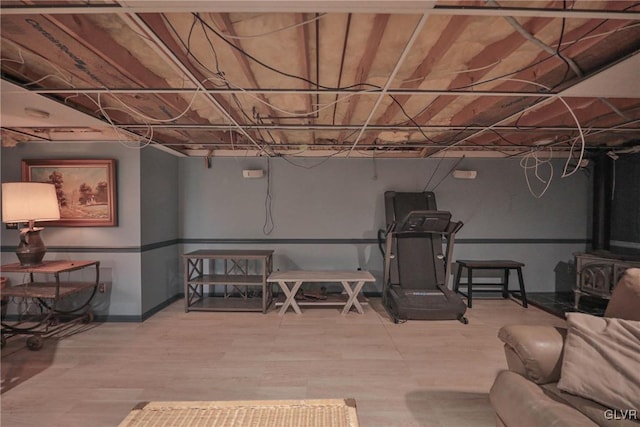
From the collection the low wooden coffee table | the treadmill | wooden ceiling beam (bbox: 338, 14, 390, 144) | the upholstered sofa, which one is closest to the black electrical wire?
the low wooden coffee table

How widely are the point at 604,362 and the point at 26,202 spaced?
4.55m

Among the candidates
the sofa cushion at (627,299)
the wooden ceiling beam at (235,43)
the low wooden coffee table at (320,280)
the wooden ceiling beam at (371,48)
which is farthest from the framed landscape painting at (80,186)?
the sofa cushion at (627,299)

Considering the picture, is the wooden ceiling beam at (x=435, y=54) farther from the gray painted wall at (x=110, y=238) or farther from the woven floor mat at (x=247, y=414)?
the gray painted wall at (x=110, y=238)

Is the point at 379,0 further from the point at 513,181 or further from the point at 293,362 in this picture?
the point at 513,181

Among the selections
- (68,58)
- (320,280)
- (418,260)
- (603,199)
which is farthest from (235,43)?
(603,199)

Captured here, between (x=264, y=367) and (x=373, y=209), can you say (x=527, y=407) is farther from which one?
(x=373, y=209)

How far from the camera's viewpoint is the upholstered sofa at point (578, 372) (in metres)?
1.32

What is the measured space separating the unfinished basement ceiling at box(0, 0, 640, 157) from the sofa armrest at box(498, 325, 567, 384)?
63.0 inches

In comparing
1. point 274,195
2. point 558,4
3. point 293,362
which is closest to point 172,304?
point 274,195

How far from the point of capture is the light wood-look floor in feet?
6.72

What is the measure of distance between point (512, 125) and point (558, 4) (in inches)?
80.2

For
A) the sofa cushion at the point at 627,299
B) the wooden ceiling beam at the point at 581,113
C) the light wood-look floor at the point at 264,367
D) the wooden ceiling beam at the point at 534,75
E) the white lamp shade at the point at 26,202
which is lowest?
the light wood-look floor at the point at 264,367

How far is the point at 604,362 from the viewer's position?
1427 millimetres

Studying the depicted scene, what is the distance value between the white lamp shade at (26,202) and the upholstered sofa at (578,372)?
4.13 metres
